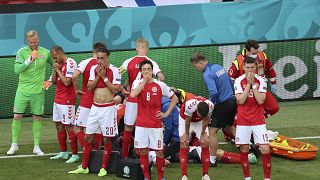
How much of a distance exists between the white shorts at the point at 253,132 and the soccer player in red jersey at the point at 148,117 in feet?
4.08

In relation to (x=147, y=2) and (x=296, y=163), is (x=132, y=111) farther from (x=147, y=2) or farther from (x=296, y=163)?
(x=147, y=2)

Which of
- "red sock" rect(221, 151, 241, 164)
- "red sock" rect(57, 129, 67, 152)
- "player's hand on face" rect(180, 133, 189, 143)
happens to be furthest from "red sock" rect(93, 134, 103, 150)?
"red sock" rect(221, 151, 241, 164)

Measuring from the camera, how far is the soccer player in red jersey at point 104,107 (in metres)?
14.5

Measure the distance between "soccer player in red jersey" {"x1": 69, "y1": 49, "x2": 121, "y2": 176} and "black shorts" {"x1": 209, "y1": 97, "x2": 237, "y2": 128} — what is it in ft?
5.98

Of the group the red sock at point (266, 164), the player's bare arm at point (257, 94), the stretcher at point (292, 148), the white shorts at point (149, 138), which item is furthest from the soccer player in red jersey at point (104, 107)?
the stretcher at point (292, 148)

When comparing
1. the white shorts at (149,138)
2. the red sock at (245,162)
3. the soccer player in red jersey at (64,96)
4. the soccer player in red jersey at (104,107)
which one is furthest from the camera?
the soccer player in red jersey at (64,96)

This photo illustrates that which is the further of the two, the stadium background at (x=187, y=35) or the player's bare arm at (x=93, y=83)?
the stadium background at (x=187, y=35)

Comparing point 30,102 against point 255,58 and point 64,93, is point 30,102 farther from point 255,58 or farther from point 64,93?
point 255,58

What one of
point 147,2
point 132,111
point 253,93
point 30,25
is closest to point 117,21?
point 30,25

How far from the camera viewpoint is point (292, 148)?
51.2ft

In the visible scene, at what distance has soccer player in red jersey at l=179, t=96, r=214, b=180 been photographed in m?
13.7

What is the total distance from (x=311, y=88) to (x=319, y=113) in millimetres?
1334

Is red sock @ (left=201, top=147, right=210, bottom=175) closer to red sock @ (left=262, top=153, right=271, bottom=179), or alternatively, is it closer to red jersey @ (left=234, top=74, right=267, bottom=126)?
red jersey @ (left=234, top=74, right=267, bottom=126)

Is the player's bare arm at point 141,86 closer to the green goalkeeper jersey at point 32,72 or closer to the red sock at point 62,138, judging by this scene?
the red sock at point 62,138
